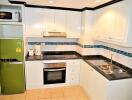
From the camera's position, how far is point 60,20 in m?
3.53

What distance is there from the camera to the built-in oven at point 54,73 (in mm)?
3340

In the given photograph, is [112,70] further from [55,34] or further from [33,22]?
[33,22]

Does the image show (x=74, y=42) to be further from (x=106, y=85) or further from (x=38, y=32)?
(x=106, y=85)

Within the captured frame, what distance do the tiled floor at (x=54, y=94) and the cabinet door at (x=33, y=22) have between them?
147 cm

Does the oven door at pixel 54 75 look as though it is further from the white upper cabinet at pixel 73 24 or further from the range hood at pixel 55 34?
the white upper cabinet at pixel 73 24

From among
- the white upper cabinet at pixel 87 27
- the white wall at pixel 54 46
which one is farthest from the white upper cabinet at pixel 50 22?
the white wall at pixel 54 46

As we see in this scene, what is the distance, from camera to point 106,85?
223 cm

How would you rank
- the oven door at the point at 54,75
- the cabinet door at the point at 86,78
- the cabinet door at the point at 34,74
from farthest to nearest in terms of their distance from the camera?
the oven door at the point at 54,75, the cabinet door at the point at 34,74, the cabinet door at the point at 86,78

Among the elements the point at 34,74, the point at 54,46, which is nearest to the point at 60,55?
the point at 54,46

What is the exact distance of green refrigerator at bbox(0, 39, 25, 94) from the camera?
298cm

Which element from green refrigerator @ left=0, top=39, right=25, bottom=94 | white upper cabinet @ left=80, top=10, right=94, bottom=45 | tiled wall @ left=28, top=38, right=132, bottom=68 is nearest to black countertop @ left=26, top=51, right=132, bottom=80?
tiled wall @ left=28, top=38, right=132, bottom=68

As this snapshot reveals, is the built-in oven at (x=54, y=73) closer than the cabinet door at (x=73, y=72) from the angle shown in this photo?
Yes

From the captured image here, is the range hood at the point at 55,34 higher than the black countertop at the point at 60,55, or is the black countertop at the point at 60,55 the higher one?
the range hood at the point at 55,34

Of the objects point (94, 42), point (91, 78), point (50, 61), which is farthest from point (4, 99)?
point (94, 42)
